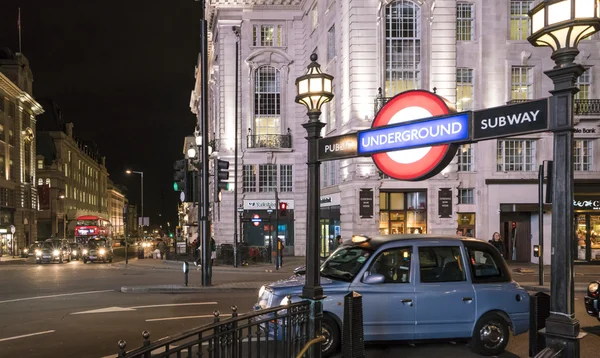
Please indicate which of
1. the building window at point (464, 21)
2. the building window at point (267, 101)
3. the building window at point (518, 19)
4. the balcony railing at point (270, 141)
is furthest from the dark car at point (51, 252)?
the building window at point (518, 19)

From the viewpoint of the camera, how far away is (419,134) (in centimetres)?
555

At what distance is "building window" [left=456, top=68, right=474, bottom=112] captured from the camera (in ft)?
91.9

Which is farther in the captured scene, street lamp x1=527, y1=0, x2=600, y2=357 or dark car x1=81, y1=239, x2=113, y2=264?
dark car x1=81, y1=239, x2=113, y2=264

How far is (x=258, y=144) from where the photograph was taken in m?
37.4

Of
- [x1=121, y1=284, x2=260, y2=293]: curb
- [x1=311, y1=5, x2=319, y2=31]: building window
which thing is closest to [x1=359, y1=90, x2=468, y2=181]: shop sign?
[x1=121, y1=284, x2=260, y2=293]: curb

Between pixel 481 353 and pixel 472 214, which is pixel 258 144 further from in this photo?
pixel 481 353

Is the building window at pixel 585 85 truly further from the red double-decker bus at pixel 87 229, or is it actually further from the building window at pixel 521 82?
the red double-decker bus at pixel 87 229

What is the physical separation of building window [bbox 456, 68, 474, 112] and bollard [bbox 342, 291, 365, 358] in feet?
76.9

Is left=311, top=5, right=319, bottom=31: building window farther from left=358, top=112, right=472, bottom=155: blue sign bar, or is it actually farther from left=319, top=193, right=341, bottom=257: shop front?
left=358, top=112, right=472, bottom=155: blue sign bar

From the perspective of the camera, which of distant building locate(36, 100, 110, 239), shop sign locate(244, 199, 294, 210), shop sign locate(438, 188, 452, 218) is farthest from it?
distant building locate(36, 100, 110, 239)

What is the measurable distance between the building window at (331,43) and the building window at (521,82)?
1048cm

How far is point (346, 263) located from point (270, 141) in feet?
95.3

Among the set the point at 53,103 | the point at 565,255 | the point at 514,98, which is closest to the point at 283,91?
the point at 514,98

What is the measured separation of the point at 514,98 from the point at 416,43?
6.12 meters
